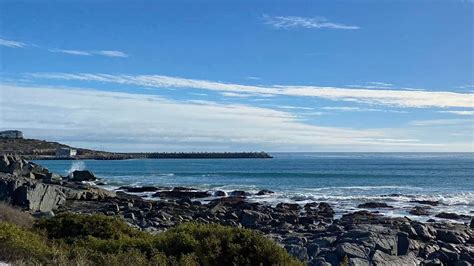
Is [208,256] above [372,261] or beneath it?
above

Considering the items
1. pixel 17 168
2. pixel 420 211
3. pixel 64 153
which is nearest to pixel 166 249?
pixel 420 211

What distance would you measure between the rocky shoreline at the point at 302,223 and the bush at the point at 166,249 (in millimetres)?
2913

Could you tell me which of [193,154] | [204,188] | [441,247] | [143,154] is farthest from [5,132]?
[441,247]

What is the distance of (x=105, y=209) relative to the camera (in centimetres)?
3297

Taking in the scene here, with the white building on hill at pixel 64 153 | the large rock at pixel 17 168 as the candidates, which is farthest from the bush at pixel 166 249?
the white building on hill at pixel 64 153

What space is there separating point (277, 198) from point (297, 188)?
10.9m

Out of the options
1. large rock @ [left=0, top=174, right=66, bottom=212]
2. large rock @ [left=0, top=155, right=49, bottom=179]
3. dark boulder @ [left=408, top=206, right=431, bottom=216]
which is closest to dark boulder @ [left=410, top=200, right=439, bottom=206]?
dark boulder @ [left=408, top=206, right=431, bottom=216]

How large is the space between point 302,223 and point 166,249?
62.0 feet

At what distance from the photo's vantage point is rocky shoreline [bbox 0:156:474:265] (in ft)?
57.6

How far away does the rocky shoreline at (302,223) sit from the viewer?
1755 cm

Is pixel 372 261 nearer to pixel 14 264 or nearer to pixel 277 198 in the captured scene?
pixel 14 264

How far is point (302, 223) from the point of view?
29.8 m

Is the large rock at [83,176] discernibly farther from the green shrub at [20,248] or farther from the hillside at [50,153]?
the hillside at [50,153]

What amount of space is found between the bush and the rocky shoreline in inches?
115
